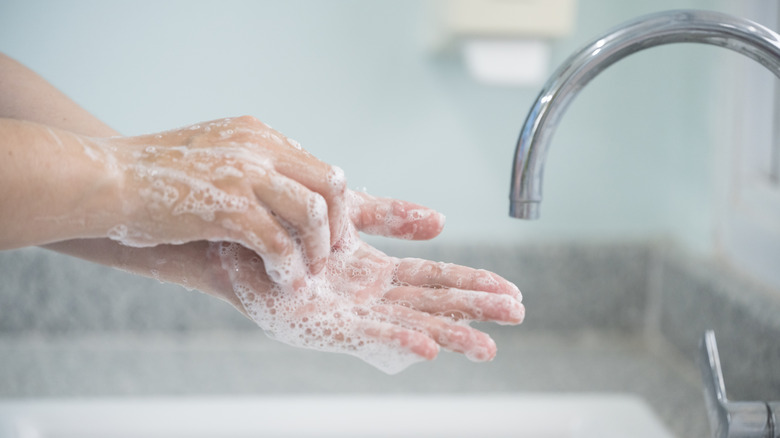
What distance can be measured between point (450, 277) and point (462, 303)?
38mm

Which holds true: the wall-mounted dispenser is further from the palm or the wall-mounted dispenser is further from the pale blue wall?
the palm

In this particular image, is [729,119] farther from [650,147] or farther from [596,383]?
[596,383]

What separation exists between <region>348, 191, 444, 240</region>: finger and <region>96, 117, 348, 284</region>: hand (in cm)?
8

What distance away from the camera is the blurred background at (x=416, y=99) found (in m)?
0.87

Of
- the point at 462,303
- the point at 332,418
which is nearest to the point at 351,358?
the point at 332,418

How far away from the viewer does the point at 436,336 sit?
50 cm

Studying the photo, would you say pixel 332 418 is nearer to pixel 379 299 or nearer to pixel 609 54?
pixel 379 299

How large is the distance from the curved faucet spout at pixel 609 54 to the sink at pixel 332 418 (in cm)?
37

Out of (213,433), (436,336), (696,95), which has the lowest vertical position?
(213,433)

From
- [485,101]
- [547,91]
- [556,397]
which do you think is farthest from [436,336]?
[485,101]

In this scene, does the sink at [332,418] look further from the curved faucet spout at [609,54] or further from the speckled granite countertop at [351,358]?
the curved faucet spout at [609,54]

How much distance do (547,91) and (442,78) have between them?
47cm

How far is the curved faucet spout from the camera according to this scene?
1.47 ft

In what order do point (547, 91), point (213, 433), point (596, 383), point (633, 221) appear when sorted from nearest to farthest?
point (547, 91) < point (213, 433) < point (596, 383) < point (633, 221)
